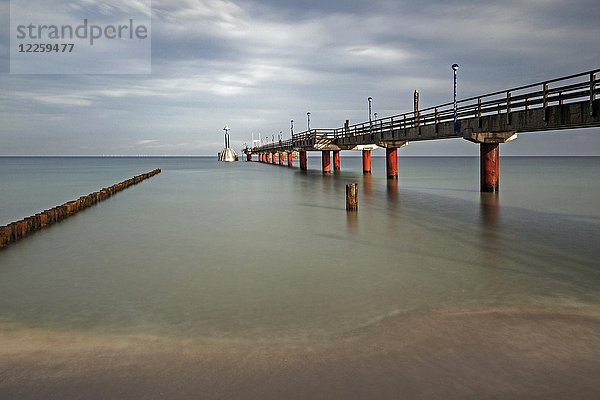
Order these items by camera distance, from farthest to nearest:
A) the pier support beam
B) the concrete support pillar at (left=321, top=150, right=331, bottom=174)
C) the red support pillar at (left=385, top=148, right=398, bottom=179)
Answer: the concrete support pillar at (left=321, top=150, right=331, bottom=174)
the red support pillar at (left=385, top=148, right=398, bottom=179)
the pier support beam

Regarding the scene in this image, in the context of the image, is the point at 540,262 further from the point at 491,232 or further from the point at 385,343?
the point at 385,343

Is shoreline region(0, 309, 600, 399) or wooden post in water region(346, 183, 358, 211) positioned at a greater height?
wooden post in water region(346, 183, 358, 211)

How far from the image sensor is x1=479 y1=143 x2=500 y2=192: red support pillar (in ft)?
89.6

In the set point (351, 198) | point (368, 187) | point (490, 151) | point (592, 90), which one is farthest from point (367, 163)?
point (592, 90)

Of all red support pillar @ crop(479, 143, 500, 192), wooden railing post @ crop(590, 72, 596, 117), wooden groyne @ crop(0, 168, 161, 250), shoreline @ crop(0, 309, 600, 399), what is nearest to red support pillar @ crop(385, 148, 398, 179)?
red support pillar @ crop(479, 143, 500, 192)

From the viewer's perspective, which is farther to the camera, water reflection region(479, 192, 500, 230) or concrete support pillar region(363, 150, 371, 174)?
concrete support pillar region(363, 150, 371, 174)

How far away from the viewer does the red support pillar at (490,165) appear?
2730 cm

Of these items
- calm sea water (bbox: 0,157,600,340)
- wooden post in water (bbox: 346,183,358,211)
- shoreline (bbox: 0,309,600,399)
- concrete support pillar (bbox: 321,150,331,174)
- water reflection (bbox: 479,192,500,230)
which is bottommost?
shoreline (bbox: 0,309,600,399)

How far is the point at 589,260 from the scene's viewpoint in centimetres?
1220

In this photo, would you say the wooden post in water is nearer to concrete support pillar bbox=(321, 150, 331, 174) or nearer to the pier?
the pier

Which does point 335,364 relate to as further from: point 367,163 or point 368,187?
point 367,163

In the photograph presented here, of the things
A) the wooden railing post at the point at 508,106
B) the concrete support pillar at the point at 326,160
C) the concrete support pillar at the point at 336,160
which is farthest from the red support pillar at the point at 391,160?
the wooden railing post at the point at 508,106

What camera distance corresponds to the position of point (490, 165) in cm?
2878

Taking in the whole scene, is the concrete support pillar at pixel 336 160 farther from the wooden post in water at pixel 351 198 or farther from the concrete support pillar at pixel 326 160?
the wooden post in water at pixel 351 198
